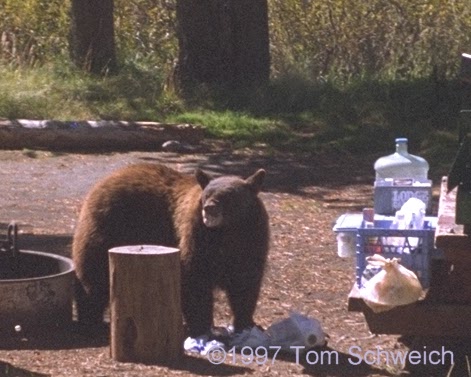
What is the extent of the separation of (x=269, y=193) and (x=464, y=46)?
281 inches

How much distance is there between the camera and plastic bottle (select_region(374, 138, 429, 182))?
6465 mm

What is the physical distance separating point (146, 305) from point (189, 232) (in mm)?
603

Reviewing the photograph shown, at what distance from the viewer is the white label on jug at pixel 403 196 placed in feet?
19.9

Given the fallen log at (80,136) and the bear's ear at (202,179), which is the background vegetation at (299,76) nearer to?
the fallen log at (80,136)

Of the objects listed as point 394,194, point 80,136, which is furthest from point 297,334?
point 80,136

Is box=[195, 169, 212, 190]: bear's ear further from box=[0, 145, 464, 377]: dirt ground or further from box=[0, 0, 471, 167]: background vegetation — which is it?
box=[0, 0, 471, 167]: background vegetation

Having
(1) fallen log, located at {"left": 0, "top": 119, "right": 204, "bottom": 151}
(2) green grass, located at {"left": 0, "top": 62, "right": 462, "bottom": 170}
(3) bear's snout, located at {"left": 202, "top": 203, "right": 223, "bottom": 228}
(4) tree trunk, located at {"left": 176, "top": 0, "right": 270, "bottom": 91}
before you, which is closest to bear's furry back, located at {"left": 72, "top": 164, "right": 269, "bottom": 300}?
(3) bear's snout, located at {"left": 202, "top": 203, "right": 223, "bottom": 228}

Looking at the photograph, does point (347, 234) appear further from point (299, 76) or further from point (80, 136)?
point (299, 76)

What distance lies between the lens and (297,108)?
589 inches

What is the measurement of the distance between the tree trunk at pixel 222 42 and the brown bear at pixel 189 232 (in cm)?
912

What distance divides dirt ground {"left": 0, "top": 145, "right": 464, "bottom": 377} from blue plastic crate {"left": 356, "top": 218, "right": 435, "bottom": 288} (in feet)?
1.67

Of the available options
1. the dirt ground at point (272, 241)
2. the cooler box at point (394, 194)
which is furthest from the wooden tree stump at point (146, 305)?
the cooler box at point (394, 194)

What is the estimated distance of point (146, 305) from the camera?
5785 millimetres

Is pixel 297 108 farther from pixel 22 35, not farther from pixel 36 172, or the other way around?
pixel 22 35
